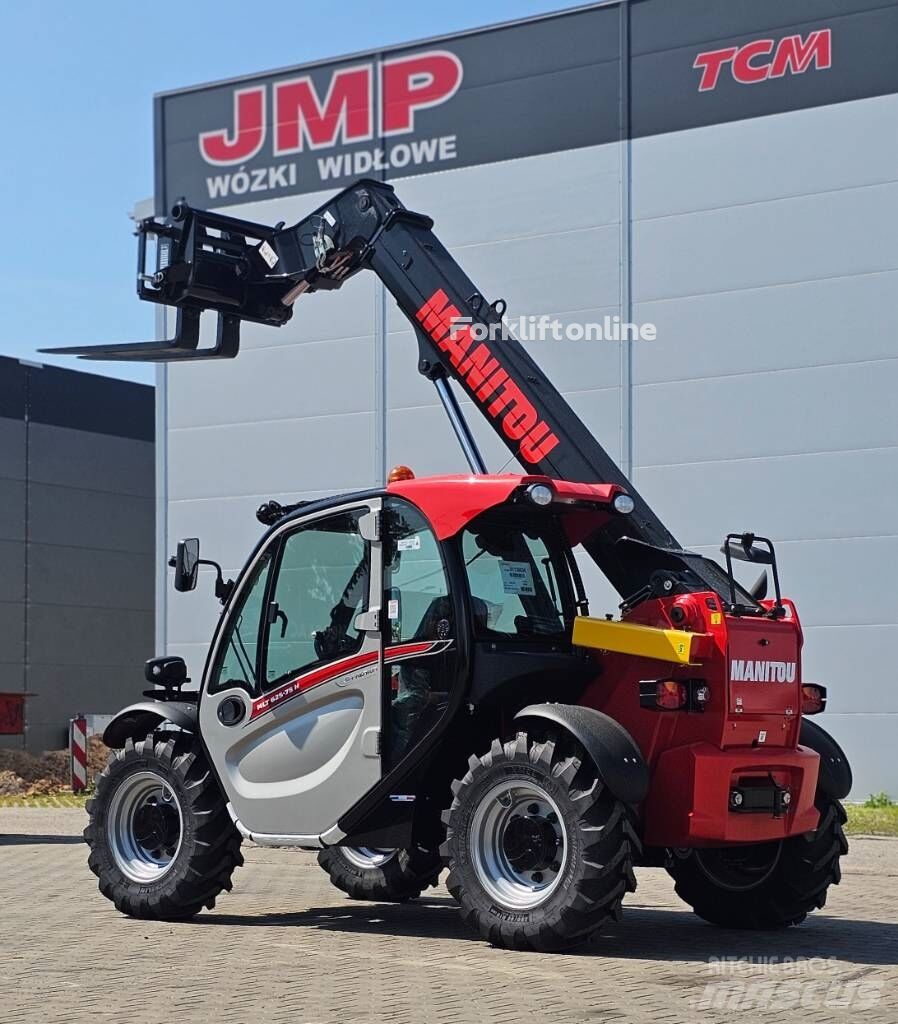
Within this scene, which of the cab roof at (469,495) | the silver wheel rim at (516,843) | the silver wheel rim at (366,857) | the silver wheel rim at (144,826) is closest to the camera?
the silver wheel rim at (516,843)

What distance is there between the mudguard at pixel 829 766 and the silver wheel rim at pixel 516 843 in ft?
5.84

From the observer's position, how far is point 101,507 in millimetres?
37406

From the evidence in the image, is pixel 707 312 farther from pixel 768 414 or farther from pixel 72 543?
pixel 72 543

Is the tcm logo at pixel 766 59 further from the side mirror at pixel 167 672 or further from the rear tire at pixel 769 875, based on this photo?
the rear tire at pixel 769 875

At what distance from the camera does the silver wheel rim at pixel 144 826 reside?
→ 10.8 meters

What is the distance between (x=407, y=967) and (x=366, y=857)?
9.70ft

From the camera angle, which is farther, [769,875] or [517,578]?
[769,875]

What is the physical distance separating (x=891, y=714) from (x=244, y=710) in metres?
13.1

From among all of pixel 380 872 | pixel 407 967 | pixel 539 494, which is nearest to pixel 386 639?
pixel 539 494

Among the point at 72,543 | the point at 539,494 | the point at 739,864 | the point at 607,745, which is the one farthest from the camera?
the point at 72,543

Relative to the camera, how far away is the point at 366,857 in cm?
1159

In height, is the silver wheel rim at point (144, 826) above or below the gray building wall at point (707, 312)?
below

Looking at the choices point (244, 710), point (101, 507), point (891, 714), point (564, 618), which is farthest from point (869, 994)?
point (101, 507)

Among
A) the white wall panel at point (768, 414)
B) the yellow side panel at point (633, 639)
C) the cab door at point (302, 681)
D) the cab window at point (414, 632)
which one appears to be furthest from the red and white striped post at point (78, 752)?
the yellow side panel at point (633, 639)
